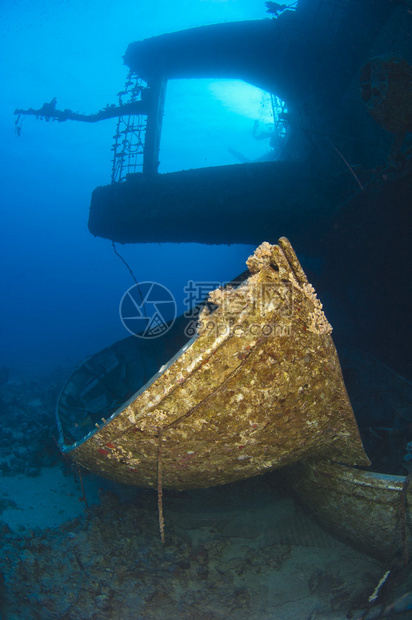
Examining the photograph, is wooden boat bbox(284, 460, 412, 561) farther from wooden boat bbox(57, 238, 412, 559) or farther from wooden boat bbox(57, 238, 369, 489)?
wooden boat bbox(57, 238, 369, 489)

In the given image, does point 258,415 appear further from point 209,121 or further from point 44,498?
point 209,121

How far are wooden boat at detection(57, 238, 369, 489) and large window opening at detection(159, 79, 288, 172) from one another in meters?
64.4

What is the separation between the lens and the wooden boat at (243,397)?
2164mm

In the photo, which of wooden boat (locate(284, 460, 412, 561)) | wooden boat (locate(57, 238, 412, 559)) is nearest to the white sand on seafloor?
wooden boat (locate(57, 238, 412, 559))

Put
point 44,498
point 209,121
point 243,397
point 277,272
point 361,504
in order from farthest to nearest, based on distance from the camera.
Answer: point 209,121 < point 44,498 < point 361,504 < point 243,397 < point 277,272

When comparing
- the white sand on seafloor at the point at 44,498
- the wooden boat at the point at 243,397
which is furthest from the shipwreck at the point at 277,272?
the white sand on seafloor at the point at 44,498

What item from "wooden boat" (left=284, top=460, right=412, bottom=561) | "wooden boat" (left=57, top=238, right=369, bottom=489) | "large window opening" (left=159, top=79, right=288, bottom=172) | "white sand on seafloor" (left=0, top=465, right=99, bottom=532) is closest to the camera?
"wooden boat" (left=57, top=238, right=369, bottom=489)

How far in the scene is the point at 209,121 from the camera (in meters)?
77.8

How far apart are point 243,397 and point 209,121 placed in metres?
91.0

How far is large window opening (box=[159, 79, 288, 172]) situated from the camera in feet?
223

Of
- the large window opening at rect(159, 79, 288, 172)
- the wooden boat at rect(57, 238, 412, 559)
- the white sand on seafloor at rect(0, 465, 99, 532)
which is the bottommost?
the white sand on seafloor at rect(0, 465, 99, 532)

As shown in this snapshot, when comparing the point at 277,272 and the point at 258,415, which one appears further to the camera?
the point at 258,415

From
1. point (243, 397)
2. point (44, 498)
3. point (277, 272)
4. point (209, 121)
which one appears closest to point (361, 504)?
point (243, 397)

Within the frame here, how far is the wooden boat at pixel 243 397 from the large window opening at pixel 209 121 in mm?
64370
